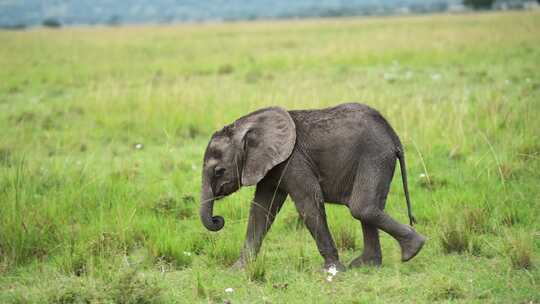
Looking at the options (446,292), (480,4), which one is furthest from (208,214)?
(480,4)

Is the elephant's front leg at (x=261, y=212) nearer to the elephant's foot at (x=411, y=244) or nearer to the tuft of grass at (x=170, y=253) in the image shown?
the tuft of grass at (x=170, y=253)

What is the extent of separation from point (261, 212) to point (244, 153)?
21.2 inches

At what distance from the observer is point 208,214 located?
229 inches

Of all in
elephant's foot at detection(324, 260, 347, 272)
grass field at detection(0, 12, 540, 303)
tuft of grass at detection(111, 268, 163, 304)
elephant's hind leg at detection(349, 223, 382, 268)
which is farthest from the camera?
elephant's hind leg at detection(349, 223, 382, 268)

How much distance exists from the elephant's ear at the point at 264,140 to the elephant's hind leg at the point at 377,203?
636mm

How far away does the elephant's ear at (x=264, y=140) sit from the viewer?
5801 mm

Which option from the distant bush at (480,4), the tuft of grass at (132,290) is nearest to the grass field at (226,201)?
the tuft of grass at (132,290)

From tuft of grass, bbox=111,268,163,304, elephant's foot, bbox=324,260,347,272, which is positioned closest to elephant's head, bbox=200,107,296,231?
tuft of grass, bbox=111,268,163,304

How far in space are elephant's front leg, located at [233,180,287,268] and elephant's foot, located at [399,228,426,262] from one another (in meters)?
1.09

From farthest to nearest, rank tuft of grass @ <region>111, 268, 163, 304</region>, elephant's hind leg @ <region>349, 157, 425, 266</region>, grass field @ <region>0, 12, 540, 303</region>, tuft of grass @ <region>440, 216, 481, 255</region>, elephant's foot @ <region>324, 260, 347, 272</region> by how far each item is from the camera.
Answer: tuft of grass @ <region>440, 216, 481, 255</region> < elephant's foot @ <region>324, 260, 347, 272</region> < elephant's hind leg @ <region>349, 157, 425, 266</region> < grass field @ <region>0, 12, 540, 303</region> < tuft of grass @ <region>111, 268, 163, 304</region>

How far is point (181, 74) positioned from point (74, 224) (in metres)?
13.4

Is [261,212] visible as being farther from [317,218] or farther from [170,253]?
[170,253]

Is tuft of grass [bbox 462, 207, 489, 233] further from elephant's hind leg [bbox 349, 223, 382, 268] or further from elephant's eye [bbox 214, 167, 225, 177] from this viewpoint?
elephant's eye [bbox 214, 167, 225, 177]

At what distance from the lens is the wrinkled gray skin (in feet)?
18.9
